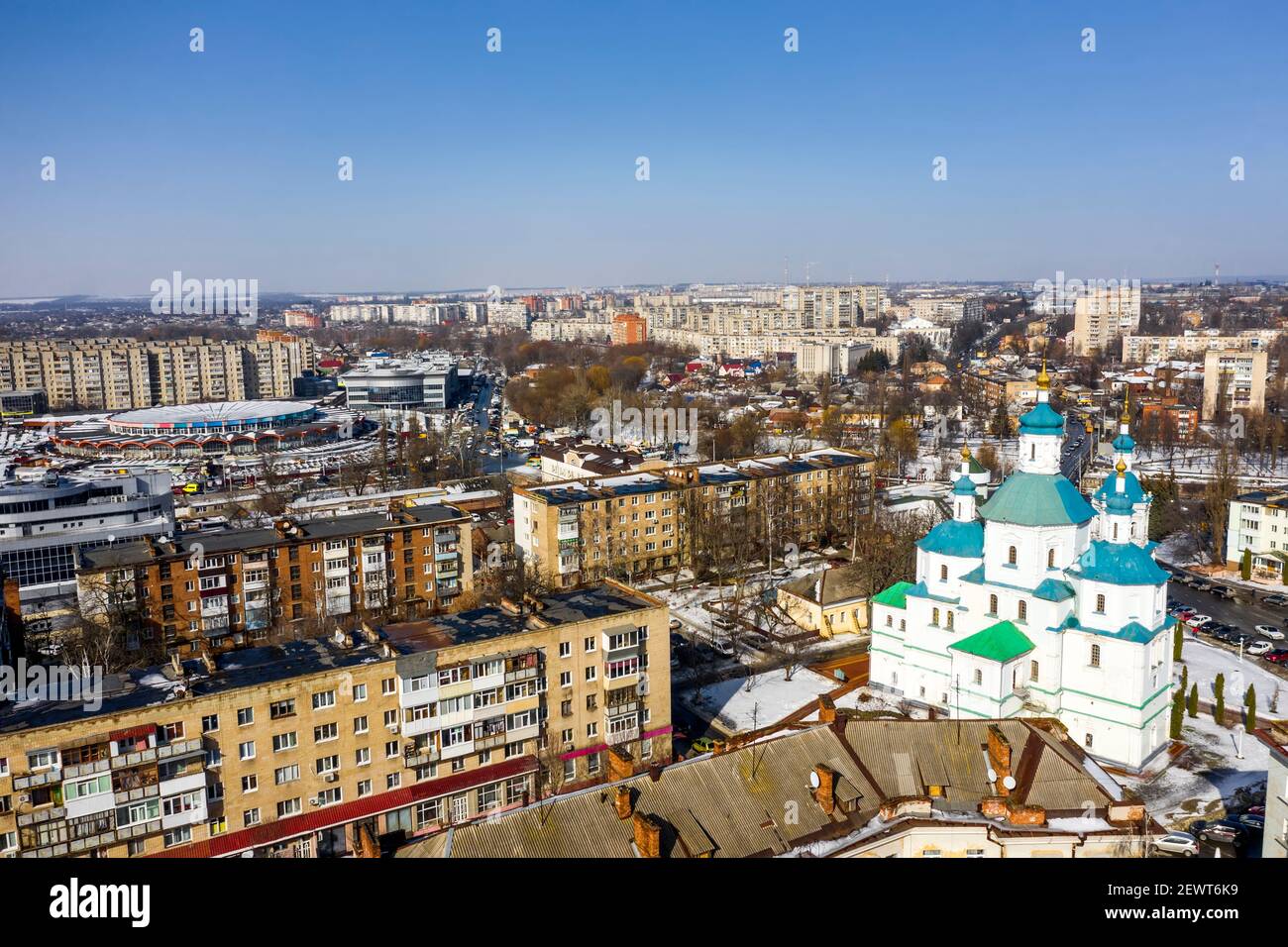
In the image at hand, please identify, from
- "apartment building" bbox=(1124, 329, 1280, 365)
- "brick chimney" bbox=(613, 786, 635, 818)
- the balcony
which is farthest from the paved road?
"brick chimney" bbox=(613, 786, 635, 818)

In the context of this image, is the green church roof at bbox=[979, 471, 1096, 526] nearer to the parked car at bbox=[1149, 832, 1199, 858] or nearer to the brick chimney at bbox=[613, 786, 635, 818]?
the parked car at bbox=[1149, 832, 1199, 858]

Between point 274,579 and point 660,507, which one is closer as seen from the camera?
point 274,579

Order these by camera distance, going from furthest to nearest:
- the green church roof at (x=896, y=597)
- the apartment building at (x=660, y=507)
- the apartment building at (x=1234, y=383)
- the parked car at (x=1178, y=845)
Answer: the apartment building at (x=1234, y=383) → the apartment building at (x=660, y=507) → the green church roof at (x=896, y=597) → the parked car at (x=1178, y=845)

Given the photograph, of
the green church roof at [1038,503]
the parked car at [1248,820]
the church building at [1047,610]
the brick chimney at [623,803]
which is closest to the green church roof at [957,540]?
the church building at [1047,610]

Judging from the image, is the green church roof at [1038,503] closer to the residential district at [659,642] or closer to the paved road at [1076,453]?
the residential district at [659,642]

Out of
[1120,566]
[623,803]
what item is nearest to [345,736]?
[623,803]

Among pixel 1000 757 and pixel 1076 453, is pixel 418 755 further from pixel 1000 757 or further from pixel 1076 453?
pixel 1076 453
